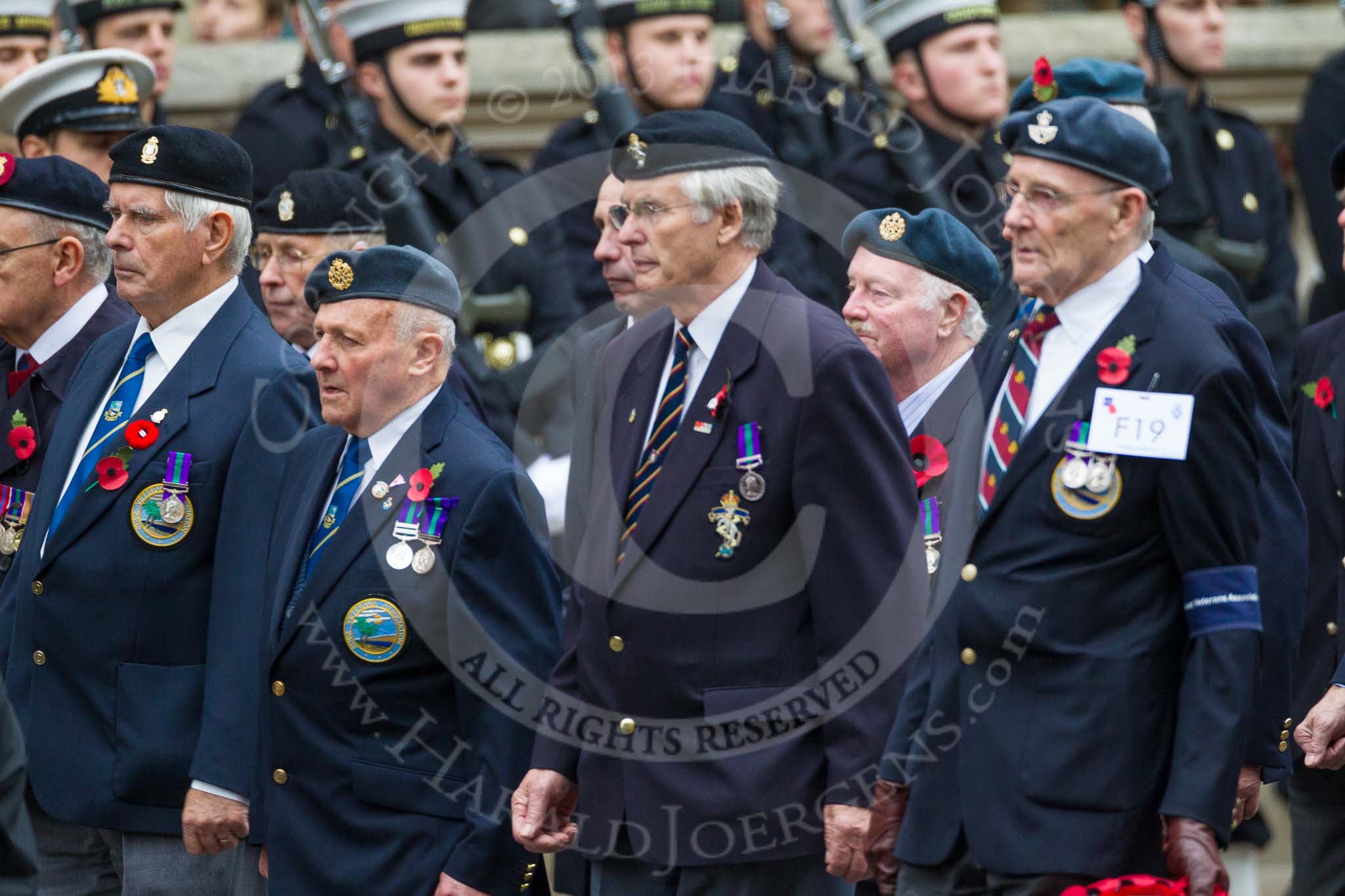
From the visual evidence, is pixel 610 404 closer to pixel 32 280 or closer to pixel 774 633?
pixel 774 633

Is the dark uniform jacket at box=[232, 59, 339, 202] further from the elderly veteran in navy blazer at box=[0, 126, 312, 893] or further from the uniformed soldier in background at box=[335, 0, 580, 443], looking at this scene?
the elderly veteran in navy blazer at box=[0, 126, 312, 893]

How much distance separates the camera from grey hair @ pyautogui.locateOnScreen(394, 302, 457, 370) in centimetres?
546

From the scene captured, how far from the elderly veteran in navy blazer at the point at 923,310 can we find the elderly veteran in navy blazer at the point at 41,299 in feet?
6.69

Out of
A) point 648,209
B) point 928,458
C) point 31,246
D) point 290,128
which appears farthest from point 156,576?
A: point 290,128

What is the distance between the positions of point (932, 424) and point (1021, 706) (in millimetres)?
1191

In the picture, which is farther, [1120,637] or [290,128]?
[290,128]

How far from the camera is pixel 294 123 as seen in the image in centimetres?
845

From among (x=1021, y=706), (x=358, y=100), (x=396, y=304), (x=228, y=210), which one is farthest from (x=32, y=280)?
(x=1021, y=706)

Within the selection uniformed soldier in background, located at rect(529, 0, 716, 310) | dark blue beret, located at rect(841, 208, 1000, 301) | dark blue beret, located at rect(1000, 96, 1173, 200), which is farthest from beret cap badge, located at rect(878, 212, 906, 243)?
→ uniformed soldier in background, located at rect(529, 0, 716, 310)

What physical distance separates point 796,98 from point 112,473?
4006 millimetres

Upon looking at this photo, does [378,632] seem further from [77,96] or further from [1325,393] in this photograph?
[77,96]

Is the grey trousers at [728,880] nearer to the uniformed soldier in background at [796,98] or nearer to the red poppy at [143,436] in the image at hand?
the red poppy at [143,436]

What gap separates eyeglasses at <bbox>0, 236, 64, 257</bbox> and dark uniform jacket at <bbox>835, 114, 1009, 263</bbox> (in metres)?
3.10

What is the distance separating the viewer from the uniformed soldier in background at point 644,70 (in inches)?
331
